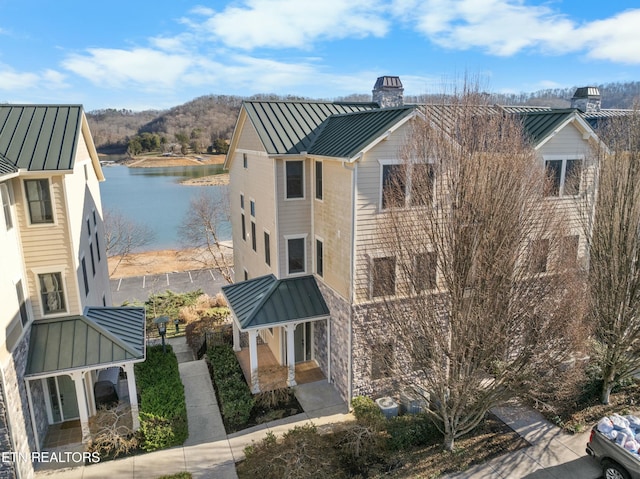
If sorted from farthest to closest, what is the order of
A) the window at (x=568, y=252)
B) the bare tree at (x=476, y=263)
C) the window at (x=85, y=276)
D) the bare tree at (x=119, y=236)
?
1. the bare tree at (x=119, y=236)
2. the window at (x=85, y=276)
3. the window at (x=568, y=252)
4. the bare tree at (x=476, y=263)

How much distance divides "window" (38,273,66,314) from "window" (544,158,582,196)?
51.3ft

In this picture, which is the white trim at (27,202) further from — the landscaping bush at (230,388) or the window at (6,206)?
the landscaping bush at (230,388)

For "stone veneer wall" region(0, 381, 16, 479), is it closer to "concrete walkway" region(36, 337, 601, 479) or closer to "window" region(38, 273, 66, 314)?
"concrete walkway" region(36, 337, 601, 479)

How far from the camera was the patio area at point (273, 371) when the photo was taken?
14.8 metres

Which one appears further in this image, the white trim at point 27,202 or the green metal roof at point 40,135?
the white trim at point 27,202

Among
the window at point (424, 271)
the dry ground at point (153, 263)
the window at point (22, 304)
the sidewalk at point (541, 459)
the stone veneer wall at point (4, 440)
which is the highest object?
the window at point (424, 271)

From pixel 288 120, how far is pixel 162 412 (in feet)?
34.9

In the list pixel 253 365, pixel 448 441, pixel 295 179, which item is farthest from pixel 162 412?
pixel 295 179

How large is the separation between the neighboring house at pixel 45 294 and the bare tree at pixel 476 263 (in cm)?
804

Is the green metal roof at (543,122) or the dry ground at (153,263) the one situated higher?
the green metal roof at (543,122)

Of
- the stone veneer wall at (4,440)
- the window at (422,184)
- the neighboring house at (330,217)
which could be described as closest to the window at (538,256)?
the neighboring house at (330,217)

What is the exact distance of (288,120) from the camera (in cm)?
1625

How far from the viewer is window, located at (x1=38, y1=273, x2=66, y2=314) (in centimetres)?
1235

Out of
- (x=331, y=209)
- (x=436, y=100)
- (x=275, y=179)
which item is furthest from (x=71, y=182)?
(x=436, y=100)
